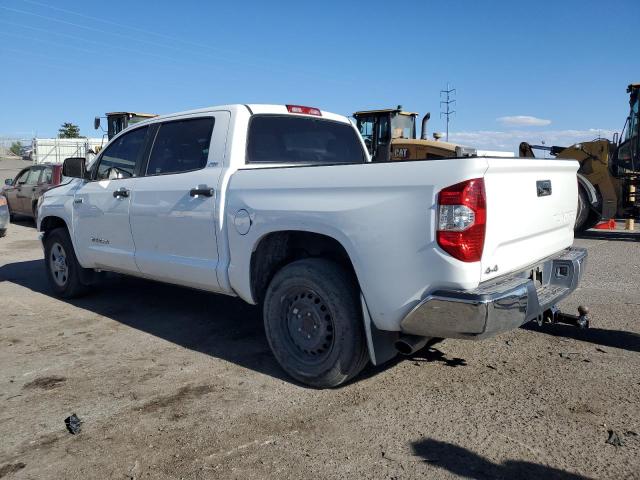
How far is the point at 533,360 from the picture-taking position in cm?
440

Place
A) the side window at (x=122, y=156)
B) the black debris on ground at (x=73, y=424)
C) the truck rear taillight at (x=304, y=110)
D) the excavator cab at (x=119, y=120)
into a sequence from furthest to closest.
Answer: the excavator cab at (x=119, y=120) < the side window at (x=122, y=156) < the truck rear taillight at (x=304, y=110) < the black debris on ground at (x=73, y=424)

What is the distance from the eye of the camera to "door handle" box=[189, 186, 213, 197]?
4.45 m

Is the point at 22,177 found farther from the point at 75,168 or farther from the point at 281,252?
the point at 281,252

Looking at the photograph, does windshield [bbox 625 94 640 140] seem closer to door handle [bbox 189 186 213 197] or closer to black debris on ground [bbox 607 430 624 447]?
black debris on ground [bbox 607 430 624 447]

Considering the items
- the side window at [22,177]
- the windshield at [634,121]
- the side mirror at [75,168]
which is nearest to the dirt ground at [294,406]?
the side mirror at [75,168]

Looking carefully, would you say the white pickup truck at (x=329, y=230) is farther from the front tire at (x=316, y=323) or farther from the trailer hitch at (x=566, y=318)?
the trailer hitch at (x=566, y=318)

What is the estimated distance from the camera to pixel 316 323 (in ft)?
12.9

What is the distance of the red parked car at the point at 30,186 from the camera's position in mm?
14242

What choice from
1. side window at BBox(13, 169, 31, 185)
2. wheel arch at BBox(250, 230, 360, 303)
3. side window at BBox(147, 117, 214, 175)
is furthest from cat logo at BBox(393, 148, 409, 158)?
wheel arch at BBox(250, 230, 360, 303)

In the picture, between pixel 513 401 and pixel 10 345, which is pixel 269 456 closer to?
pixel 513 401

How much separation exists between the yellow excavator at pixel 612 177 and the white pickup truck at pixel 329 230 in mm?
8424

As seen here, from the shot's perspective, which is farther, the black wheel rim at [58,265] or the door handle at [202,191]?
the black wheel rim at [58,265]

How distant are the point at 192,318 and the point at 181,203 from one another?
1612 mm

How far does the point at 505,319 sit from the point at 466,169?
91 centimetres
